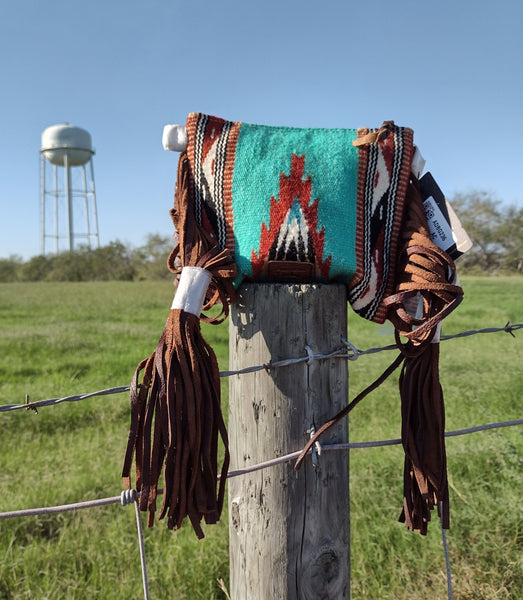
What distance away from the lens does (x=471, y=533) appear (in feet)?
7.13

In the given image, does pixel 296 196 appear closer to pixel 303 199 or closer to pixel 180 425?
pixel 303 199

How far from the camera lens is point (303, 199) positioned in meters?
1.09

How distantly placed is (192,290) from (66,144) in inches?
1509

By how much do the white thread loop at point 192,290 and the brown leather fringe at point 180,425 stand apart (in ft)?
0.05

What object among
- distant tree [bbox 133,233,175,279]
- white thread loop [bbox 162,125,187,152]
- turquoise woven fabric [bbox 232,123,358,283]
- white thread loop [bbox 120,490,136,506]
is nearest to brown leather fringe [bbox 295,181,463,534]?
turquoise woven fabric [bbox 232,123,358,283]

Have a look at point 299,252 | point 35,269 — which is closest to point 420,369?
point 299,252

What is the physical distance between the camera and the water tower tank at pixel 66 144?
35.5m

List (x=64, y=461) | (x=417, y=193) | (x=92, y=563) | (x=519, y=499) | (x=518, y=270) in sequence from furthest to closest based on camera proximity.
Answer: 1. (x=518, y=270)
2. (x=64, y=461)
3. (x=519, y=499)
4. (x=92, y=563)
5. (x=417, y=193)

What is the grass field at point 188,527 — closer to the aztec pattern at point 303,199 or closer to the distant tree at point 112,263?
the aztec pattern at point 303,199

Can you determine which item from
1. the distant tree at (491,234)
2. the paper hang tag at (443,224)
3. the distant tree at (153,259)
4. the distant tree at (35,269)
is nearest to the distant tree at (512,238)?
the distant tree at (491,234)

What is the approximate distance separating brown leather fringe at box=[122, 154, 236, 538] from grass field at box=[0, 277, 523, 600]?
3.80ft

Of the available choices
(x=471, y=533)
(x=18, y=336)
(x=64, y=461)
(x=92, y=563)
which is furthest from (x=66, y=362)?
(x=471, y=533)

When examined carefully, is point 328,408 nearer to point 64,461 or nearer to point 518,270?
point 64,461

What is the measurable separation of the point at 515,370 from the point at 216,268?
15.2 feet
